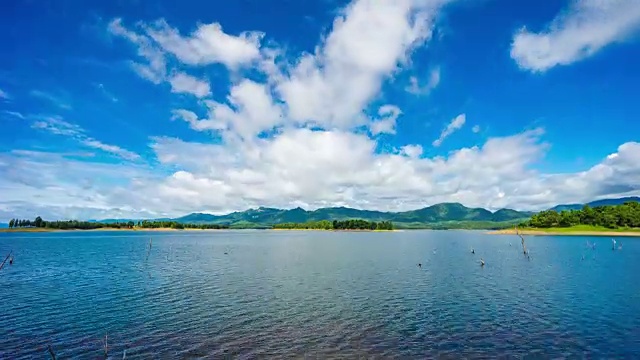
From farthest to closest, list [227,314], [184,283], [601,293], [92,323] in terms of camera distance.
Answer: [184,283] < [601,293] < [227,314] < [92,323]

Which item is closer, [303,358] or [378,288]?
[303,358]

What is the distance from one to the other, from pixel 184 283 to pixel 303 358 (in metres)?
38.9

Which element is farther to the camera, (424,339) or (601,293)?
(601,293)

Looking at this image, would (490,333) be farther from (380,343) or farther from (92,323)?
(92,323)

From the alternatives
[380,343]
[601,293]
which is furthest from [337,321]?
[601,293]

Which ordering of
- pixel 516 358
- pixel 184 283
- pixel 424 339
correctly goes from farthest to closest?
1. pixel 184 283
2. pixel 424 339
3. pixel 516 358

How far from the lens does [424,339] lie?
103 feet

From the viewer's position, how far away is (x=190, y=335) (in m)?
32.2

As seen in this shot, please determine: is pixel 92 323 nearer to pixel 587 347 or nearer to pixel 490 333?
pixel 490 333

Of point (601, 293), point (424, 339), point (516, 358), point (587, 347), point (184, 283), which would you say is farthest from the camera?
point (184, 283)

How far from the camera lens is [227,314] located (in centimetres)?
3962

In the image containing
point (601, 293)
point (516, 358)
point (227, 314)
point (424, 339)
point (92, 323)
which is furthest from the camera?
point (601, 293)

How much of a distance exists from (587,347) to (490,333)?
7.14 metres

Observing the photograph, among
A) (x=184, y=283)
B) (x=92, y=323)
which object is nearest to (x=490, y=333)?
(x=92, y=323)
